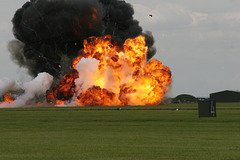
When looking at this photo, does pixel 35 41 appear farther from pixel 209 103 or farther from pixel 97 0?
pixel 209 103

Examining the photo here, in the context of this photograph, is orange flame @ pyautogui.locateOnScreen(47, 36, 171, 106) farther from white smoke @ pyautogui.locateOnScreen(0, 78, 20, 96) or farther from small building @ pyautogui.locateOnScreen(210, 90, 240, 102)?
small building @ pyautogui.locateOnScreen(210, 90, 240, 102)

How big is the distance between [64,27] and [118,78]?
20.9 metres

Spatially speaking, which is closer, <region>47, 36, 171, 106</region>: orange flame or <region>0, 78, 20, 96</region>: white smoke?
<region>47, 36, 171, 106</region>: orange flame

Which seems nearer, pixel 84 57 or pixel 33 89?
pixel 84 57

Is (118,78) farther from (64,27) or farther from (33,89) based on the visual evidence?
(33,89)

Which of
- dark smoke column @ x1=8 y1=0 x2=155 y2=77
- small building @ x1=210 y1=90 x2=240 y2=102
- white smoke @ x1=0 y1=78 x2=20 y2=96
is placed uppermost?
dark smoke column @ x1=8 y1=0 x2=155 y2=77

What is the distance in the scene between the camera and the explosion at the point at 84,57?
5162 inches

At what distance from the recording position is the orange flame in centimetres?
13000

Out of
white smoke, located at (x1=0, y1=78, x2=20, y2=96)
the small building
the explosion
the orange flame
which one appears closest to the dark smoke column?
the explosion

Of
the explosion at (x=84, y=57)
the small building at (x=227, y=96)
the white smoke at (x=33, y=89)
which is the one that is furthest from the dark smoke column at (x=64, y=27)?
the small building at (x=227, y=96)

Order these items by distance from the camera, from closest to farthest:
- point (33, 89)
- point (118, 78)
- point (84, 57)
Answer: point (118, 78), point (84, 57), point (33, 89)

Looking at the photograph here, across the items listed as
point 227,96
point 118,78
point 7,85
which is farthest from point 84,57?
point 227,96

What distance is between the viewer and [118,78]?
135625 mm

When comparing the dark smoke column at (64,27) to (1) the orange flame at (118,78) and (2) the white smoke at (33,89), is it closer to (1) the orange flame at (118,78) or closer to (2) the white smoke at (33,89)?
(2) the white smoke at (33,89)
